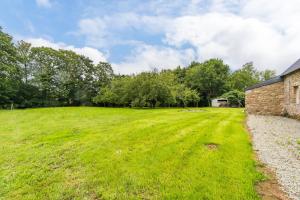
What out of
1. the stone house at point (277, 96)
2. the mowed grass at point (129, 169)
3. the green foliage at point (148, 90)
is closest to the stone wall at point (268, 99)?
the stone house at point (277, 96)

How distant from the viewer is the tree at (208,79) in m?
41.7

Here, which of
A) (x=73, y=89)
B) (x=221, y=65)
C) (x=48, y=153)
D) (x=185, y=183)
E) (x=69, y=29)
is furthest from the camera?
(x=221, y=65)

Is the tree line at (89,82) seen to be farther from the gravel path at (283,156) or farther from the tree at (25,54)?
the gravel path at (283,156)

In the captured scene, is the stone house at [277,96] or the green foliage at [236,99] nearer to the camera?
the stone house at [277,96]

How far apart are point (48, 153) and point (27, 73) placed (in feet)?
116

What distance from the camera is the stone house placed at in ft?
39.6

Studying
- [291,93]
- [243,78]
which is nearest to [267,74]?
[243,78]

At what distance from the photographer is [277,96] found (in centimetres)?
1378

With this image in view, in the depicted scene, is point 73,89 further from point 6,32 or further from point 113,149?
point 113,149

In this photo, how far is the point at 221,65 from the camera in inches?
1773

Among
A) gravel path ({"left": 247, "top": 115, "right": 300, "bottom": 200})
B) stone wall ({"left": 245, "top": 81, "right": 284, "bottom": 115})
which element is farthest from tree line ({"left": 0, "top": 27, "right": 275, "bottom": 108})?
gravel path ({"left": 247, "top": 115, "right": 300, "bottom": 200})

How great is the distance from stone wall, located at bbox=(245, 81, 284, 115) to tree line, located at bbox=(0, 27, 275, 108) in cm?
1302

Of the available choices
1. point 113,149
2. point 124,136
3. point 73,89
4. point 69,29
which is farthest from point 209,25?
point 73,89

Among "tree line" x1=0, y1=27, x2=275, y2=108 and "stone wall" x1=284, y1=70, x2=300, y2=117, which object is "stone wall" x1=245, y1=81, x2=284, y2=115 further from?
"tree line" x1=0, y1=27, x2=275, y2=108
